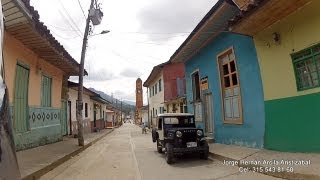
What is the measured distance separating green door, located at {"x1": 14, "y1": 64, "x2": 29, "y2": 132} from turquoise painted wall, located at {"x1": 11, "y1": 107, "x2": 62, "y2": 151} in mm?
351

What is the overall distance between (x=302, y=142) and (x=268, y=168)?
157 cm

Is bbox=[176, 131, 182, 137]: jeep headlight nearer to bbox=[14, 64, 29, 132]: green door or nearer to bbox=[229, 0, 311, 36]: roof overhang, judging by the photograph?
bbox=[229, 0, 311, 36]: roof overhang

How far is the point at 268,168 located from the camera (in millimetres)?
8078

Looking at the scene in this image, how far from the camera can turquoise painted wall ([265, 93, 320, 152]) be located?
8516 millimetres

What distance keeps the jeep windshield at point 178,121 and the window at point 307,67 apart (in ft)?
19.0

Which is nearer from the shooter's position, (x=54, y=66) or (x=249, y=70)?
(x=249, y=70)

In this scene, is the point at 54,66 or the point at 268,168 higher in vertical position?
the point at 54,66

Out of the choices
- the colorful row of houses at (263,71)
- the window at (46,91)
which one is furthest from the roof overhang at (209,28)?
the window at (46,91)

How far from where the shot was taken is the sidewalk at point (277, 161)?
7.00m

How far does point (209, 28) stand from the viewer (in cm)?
1394

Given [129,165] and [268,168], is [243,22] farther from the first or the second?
[129,165]

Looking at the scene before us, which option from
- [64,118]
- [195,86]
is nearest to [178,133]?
[195,86]

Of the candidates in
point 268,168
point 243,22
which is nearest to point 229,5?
point 243,22

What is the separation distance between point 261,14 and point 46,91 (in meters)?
12.6
